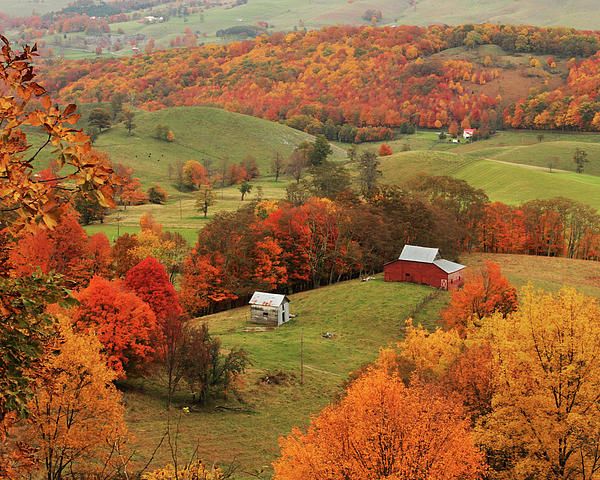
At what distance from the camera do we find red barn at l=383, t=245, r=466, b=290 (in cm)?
7425

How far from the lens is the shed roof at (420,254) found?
75.1 m

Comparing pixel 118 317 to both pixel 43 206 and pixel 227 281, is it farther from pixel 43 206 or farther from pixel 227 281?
pixel 43 206

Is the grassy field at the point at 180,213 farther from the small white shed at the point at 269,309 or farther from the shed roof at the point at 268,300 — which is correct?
the small white shed at the point at 269,309

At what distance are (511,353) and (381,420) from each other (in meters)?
8.64

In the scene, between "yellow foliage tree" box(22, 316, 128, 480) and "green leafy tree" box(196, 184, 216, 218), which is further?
"green leafy tree" box(196, 184, 216, 218)

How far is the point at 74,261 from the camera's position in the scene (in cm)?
6856

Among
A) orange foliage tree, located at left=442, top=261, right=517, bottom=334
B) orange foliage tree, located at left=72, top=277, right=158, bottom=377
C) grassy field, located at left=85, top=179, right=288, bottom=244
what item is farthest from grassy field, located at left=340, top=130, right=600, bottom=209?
orange foliage tree, located at left=72, top=277, right=158, bottom=377

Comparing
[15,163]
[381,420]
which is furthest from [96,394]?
[15,163]

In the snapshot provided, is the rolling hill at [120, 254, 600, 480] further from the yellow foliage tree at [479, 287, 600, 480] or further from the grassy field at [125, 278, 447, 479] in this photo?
the yellow foliage tree at [479, 287, 600, 480]

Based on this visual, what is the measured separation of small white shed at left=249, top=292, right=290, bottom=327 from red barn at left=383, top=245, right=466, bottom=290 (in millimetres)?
17043

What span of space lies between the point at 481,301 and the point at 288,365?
18.8 metres

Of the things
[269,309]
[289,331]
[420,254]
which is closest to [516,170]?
[420,254]

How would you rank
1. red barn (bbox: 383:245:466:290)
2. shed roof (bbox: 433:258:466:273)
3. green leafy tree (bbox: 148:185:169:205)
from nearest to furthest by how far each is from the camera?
red barn (bbox: 383:245:466:290)
shed roof (bbox: 433:258:466:273)
green leafy tree (bbox: 148:185:169:205)

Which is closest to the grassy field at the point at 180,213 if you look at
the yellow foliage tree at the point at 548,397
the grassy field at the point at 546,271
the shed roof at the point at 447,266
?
the shed roof at the point at 447,266
